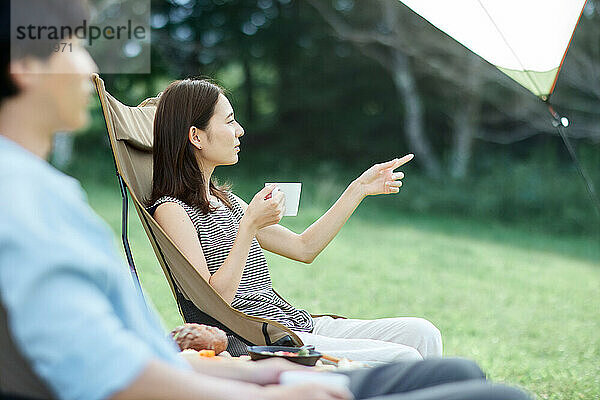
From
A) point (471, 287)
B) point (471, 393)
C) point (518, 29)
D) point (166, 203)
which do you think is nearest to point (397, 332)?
point (166, 203)

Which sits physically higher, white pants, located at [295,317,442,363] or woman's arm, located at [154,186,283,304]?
woman's arm, located at [154,186,283,304]

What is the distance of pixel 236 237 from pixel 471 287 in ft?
14.3

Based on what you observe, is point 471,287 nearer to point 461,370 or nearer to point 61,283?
point 461,370

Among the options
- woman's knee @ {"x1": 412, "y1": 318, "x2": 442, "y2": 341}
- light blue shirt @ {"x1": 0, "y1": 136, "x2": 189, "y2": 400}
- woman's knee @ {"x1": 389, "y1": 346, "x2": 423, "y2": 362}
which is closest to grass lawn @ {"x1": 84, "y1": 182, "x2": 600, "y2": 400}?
woman's knee @ {"x1": 412, "y1": 318, "x2": 442, "y2": 341}

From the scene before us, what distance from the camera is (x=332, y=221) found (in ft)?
8.09

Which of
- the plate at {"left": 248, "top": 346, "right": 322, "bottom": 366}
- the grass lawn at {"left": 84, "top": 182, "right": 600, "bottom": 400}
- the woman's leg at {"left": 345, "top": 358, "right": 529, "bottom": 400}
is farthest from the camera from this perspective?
the grass lawn at {"left": 84, "top": 182, "right": 600, "bottom": 400}

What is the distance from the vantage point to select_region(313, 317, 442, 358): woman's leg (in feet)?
7.11

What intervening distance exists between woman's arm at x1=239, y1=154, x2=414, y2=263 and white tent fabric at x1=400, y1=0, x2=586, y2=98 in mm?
672

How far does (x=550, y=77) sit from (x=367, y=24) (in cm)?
958

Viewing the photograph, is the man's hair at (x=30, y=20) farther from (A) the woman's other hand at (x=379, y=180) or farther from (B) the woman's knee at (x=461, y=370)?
(A) the woman's other hand at (x=379, y=180)

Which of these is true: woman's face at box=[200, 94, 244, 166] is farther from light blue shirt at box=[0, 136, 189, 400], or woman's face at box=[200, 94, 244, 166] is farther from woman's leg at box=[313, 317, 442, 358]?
light blue shirt at box=[0, 136, 189, 400]

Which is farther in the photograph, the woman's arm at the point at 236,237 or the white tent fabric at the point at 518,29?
the white tent fabric at the point at 518,29

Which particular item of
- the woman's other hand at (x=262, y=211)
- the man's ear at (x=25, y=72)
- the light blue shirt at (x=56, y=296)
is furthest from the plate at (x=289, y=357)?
the man's ear at (x=25, y=72)

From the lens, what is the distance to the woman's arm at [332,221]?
8.05 feet
